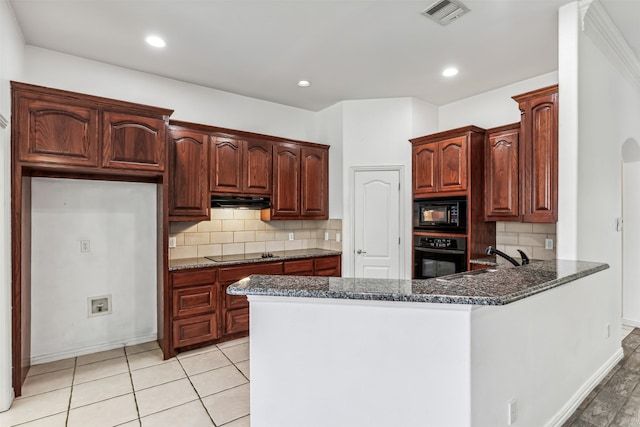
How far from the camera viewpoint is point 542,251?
3523 mm

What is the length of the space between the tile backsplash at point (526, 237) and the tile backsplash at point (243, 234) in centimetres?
197

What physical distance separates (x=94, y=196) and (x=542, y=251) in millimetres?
4720

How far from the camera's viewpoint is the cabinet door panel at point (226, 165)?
3709 millimetres

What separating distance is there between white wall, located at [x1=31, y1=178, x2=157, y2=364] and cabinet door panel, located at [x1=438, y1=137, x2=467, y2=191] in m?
3.32

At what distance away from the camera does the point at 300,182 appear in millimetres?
4406

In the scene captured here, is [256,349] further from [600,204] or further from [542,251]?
[542,251]

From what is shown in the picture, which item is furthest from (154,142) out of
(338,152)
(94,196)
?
(338,152)

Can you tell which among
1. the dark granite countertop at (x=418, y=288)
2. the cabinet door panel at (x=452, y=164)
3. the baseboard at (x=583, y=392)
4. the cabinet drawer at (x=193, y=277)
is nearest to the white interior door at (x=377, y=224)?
the cabinet door panel at (x=452, y=164)

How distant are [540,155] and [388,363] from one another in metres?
2.41

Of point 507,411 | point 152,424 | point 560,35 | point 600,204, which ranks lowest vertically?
point 152,424

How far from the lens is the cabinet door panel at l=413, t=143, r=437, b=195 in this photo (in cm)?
398

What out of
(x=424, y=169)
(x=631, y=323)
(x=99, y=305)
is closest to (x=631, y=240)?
(x=631, y=323)

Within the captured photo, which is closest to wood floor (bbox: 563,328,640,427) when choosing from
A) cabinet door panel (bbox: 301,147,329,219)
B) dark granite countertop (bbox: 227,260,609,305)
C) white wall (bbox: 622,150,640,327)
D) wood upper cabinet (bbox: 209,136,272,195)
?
dark granite countertop (bbox: 227,260,609,305)

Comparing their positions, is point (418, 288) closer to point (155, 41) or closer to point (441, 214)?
point (441, 214)
